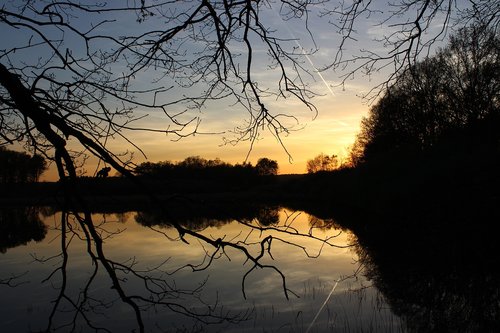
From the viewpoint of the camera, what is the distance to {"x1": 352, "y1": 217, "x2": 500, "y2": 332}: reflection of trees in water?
27.2ft

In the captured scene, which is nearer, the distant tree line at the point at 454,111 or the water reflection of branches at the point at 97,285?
the water reflection of branches at the point at 97,285

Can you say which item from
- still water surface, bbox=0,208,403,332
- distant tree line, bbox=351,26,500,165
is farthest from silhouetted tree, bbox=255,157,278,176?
distant tree line, bbox=351,26,500,165

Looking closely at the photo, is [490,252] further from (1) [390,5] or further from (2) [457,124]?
(2) [457,124]

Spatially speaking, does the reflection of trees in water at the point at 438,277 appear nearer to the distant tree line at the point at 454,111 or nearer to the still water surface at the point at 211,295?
the still water surface at the point at 211,295

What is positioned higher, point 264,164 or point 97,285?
point 264,164

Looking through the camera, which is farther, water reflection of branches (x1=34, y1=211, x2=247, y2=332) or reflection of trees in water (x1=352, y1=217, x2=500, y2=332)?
reflection of trees in water (x1=352, y1=217, x2=500, y2=332)

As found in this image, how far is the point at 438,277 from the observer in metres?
11.5

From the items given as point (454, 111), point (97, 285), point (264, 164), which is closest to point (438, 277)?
point (97, 285)

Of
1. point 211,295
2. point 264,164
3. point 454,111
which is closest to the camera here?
point 264,164

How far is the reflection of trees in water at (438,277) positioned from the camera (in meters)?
8.30

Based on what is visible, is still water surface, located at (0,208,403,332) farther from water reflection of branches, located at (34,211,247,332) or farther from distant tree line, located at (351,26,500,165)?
distant tree line, located at (351,26,500,165)

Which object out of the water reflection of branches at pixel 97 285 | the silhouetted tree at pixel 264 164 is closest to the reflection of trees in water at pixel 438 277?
the water reflection of branches at pixel 97 285

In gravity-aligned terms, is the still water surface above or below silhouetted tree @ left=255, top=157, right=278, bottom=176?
below

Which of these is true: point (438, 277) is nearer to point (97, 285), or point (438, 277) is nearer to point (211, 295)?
point (211, 295)
